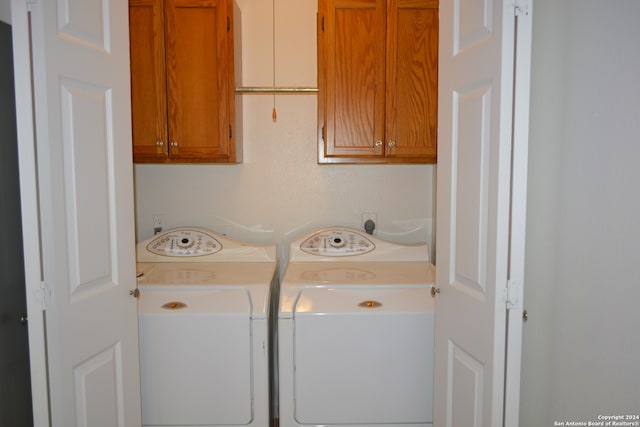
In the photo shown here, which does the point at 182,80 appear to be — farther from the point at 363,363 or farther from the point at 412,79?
the point at 363,363

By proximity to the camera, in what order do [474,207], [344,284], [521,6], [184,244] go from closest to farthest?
[521,6]
[474,207]
[344,284]
[184,244]

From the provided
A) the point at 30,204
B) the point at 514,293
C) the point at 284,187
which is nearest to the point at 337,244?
the point at 284,187

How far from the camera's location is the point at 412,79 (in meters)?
2.30

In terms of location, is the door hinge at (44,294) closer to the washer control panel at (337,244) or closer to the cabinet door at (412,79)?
the washer control panel at (337,244)

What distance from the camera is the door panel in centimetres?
123

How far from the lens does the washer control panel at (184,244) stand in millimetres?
2504

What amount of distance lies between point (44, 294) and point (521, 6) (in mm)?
1467

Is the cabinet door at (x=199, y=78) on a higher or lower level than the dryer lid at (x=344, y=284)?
higher

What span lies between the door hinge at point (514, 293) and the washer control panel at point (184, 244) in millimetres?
1685

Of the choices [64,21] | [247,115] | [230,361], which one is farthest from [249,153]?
[64,21]

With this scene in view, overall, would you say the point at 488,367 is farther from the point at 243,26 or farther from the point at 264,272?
the point at 243,26

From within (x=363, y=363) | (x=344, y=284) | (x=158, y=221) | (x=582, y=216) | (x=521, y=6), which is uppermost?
(x=521, y=6)

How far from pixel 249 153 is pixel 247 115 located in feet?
0.73

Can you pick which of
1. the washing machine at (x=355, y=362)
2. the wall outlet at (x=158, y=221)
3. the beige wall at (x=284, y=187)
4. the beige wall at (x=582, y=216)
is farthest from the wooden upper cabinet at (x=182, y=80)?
the beige wall at (x=582, y=216)
